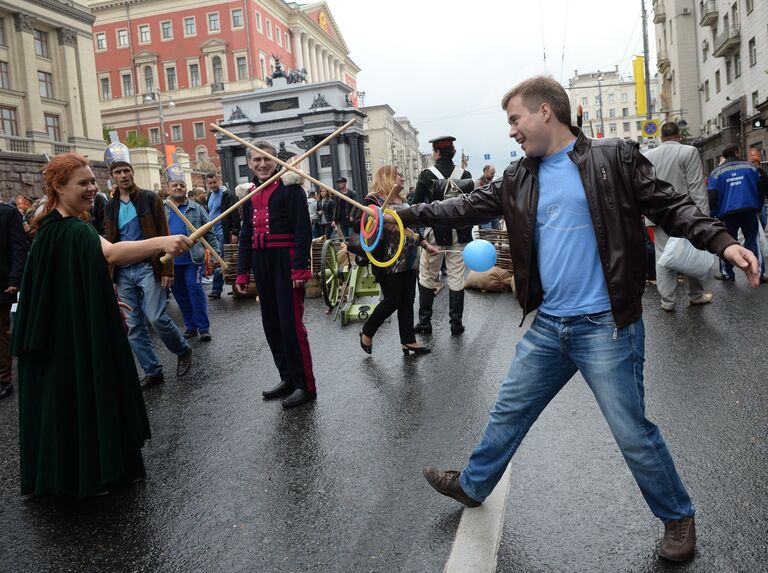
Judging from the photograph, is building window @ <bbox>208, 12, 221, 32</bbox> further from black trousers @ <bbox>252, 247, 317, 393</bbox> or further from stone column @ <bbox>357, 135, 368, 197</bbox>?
black trousers @ <bbox>252, 247, 317, 393</bbox>

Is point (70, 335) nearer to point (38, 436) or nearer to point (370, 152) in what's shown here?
point (38, 436)

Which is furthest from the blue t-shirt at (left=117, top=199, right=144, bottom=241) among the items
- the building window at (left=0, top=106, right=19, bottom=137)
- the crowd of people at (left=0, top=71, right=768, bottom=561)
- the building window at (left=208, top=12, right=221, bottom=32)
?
the building window at (left=208, top=12, right=221, bottom=32)

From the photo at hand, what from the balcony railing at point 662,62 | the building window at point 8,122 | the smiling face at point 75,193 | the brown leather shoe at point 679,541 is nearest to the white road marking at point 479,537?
the brown leather shoe at point 679,541

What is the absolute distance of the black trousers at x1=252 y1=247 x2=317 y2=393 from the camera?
215 inches

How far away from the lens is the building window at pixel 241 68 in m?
71.9

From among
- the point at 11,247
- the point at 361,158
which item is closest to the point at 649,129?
the point at 361,158

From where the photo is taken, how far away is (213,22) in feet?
238

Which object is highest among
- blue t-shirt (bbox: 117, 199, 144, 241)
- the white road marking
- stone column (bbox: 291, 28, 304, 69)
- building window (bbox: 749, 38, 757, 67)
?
stone column (bbox: 291, 28, 304, 69)

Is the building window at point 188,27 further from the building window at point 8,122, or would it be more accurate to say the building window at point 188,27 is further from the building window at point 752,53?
the building window at point 752,53

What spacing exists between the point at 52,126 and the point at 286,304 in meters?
45.6

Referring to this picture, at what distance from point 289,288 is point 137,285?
1910 millimetres

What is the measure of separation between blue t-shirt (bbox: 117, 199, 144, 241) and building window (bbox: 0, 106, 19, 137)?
39888 mm

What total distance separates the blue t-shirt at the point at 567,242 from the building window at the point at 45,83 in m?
48.3

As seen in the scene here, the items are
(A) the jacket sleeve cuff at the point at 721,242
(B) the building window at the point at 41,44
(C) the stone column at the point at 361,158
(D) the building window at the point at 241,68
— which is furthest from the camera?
(D) the building window at the point at 241,68
